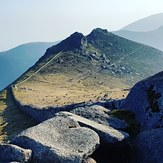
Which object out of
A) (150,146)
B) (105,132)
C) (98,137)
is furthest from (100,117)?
(98,137)

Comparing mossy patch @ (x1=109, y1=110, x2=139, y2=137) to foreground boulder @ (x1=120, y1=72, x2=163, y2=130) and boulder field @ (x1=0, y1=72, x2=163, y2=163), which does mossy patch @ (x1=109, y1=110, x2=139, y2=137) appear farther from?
foreground boulder @ (x1=120, y1=72, x2=163, y2=130)

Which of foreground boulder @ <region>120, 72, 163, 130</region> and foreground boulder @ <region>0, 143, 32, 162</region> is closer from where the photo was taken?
foreground boulder @ <region>0, 143, 32, 162</region>

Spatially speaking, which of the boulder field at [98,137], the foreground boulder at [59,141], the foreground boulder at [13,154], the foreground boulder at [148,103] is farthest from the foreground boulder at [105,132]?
the foreground boulder at [13,154]

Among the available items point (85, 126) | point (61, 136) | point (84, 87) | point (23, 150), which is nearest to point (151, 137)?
point (85, 126)

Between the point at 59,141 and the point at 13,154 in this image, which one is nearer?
the point at 13,154

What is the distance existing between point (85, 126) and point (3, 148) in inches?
235

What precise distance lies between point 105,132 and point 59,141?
351 cm

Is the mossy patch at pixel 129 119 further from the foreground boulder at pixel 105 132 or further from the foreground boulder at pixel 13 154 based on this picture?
the foreground boulder at pixel 13 154

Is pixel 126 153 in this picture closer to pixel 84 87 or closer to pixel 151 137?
pixel 151 137

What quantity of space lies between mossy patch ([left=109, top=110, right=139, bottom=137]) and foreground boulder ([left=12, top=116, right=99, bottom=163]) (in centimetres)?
484

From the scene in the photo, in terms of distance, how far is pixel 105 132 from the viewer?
23406 millimetres

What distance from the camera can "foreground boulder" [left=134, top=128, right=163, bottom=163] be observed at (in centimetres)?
2328

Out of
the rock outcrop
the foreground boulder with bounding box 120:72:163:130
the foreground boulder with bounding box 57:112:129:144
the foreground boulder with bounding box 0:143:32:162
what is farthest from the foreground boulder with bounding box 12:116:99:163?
the foreground boulder with bounding box 120:72:163:130

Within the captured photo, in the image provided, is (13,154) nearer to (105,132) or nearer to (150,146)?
(105,132)
